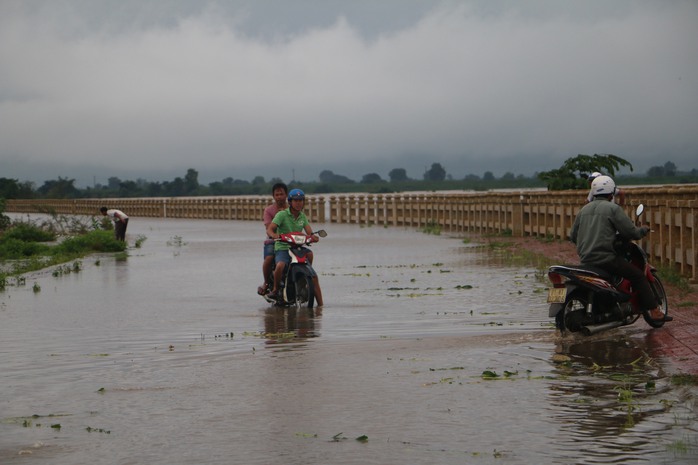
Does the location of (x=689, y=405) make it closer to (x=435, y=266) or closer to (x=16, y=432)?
Answer: (x=16, y=432)

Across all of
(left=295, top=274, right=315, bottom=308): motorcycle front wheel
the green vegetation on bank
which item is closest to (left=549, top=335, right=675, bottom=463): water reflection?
(left=295, top=274, right=315, bottom=308): motorcycle front wheel

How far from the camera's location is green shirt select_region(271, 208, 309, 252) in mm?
16031

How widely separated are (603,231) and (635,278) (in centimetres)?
Result: 59

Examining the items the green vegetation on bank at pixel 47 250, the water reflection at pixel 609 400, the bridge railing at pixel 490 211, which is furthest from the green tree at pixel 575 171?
the water reflection at pixel 609 400

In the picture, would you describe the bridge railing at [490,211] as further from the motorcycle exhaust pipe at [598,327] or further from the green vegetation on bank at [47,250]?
the green vegetation on bank at [47,250]

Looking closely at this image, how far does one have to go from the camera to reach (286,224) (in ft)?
52.7

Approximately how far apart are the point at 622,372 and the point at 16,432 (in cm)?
471

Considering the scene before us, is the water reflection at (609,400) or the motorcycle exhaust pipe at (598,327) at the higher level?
the motorcycle exhaust pipe at (598,327)

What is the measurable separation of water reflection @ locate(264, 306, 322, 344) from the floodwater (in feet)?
0.11

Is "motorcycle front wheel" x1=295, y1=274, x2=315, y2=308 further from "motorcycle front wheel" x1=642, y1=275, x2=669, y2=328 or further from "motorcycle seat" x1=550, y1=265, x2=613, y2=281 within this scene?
"motorcycle front wheel" x1=642, y1=275, x2=669, y2=328

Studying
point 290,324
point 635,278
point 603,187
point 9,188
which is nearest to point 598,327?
point 635,278

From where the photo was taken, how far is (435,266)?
78.5 ft

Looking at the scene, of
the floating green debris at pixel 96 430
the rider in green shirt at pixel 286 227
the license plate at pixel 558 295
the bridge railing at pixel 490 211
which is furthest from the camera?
the bridge railing at pixel 490 211

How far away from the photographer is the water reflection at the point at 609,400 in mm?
6859
